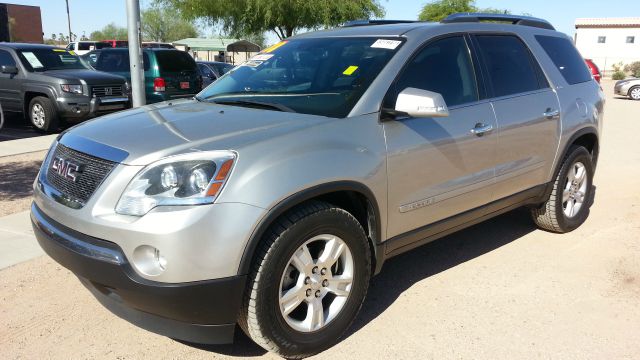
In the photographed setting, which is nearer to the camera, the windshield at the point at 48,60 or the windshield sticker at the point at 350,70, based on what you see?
the windshield sticker at the point at 350,70

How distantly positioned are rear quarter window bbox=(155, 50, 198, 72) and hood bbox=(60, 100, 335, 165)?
9061 millimetres

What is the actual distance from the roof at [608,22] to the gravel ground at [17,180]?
61018 millimetres

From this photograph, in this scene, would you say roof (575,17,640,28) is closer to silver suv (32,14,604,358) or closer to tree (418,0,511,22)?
tree (418,0,511,22)

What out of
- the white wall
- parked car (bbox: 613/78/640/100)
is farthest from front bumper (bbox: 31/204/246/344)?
the white wall

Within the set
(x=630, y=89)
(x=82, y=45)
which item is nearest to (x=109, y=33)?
(x=82, y=45)

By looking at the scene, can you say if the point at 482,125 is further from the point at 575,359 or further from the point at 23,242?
the point at 23,242

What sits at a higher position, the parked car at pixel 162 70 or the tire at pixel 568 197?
the parked car at pixel 162 70

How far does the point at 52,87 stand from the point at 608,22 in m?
60.1

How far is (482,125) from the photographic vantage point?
3922 mm

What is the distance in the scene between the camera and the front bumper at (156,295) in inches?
102

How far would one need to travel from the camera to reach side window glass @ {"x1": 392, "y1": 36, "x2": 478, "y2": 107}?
3658mm

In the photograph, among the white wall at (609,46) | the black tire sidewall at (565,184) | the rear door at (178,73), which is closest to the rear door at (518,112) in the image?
the black tire sidewall at (565,184)

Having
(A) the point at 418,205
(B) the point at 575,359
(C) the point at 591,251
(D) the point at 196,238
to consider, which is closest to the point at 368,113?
(A) the point at 418,205

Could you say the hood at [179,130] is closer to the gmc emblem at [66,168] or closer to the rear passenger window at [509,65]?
the gmc emblem at [66,168]
